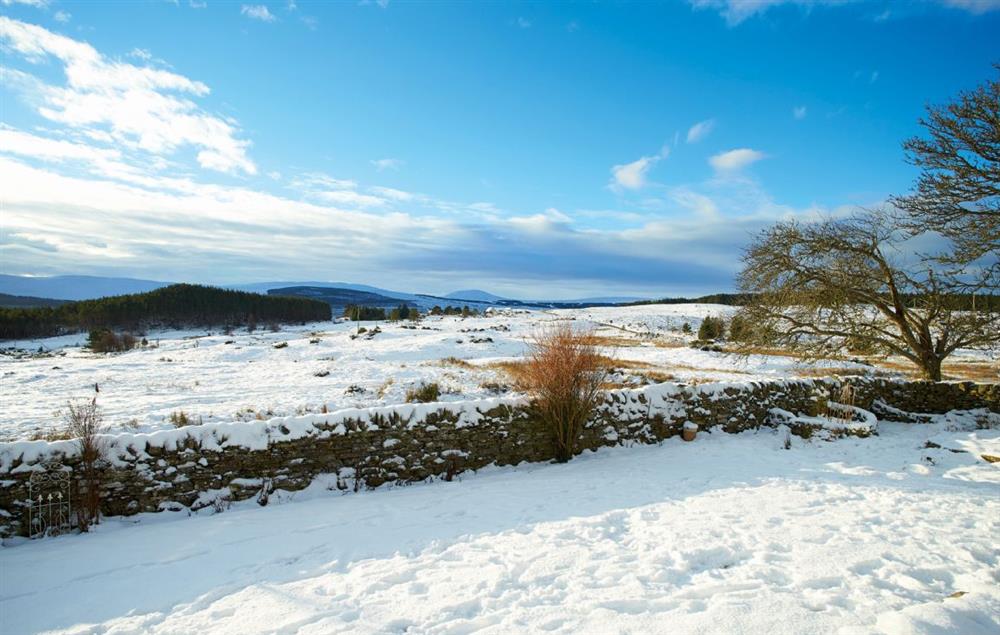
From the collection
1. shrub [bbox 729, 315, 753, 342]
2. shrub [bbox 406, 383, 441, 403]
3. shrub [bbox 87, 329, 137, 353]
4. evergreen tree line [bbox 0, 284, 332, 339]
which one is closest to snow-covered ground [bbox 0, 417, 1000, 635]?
shrub [bbox 406, 383, 441, 403]

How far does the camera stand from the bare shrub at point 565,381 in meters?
8.60

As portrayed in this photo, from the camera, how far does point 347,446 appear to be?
23.9 ft

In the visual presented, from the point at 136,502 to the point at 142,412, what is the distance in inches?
215

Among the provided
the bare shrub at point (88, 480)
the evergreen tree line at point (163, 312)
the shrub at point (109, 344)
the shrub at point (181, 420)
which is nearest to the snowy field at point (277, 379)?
the shrub at point (181, 420)

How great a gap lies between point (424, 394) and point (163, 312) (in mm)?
77673

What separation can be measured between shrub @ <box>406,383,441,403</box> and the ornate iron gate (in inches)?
281

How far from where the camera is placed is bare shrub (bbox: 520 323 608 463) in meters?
8.60

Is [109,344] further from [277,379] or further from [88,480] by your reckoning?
[88,480]

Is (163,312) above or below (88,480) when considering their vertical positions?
above

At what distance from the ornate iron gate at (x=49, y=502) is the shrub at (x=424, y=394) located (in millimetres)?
7128

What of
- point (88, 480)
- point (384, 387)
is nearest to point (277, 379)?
point (384, 387)

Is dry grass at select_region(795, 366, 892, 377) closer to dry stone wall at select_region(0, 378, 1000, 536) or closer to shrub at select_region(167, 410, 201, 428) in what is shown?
dry stone wall at select_region(0, 378, 1000, 536)

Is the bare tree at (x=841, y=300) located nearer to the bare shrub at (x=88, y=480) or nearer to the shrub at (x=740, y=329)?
the shrub at (x=740, y=329)

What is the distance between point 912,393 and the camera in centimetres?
1260
